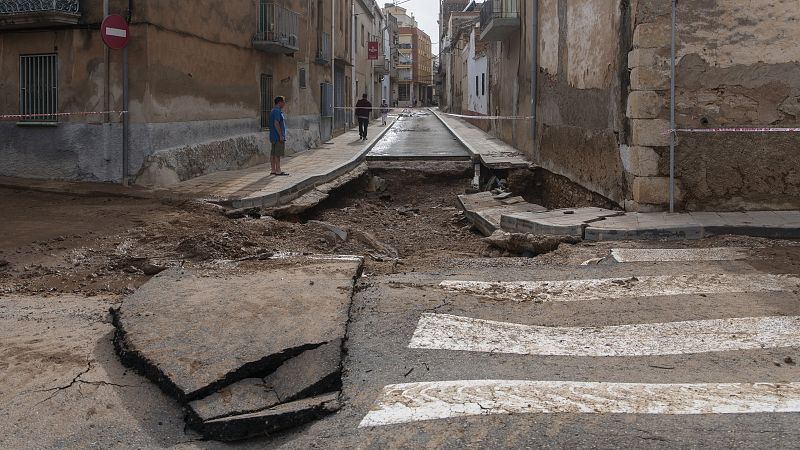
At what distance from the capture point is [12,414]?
4168 millimetres

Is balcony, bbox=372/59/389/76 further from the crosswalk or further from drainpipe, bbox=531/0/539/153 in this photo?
the crosswalk

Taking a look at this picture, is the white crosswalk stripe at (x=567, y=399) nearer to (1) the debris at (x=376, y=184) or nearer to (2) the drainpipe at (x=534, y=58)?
(1) the debris at (x=376, y=184)

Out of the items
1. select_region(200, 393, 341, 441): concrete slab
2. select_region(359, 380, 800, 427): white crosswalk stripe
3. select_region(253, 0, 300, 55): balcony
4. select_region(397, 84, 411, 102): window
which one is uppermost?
select_region(397, 84, 411, 102): window

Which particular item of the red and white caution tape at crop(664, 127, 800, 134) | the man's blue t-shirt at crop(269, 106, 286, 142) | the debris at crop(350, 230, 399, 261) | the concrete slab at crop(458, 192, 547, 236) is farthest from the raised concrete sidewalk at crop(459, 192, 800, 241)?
the man's blue t-shirt at crop(269, 106, 286, 142)

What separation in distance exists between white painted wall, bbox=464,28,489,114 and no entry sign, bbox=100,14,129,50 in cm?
1952

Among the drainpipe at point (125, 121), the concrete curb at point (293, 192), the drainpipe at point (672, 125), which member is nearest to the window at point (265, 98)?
the concrete curb at point (293, 192)

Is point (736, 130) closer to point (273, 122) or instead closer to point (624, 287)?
point (624, 287)

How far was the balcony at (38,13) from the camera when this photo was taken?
11.7 m

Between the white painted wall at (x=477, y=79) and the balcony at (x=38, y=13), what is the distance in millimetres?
19556

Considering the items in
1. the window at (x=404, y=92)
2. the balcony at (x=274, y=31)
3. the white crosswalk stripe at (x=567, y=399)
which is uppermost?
the window at (x=404, y=92)

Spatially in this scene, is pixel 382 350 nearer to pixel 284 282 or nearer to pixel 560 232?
pixel 284 282

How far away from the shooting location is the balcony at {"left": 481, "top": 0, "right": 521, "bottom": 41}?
1947 cm

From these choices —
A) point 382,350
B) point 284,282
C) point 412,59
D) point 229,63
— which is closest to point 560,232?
point 284,282

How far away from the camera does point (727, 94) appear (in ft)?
30.2
